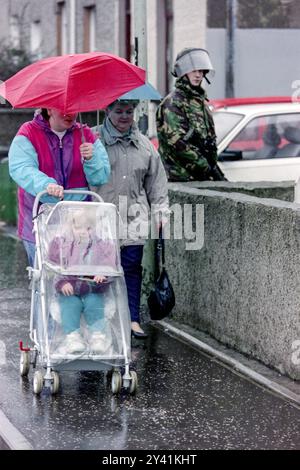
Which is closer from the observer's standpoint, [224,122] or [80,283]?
[80,283]

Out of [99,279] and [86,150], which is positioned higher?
[86,150]

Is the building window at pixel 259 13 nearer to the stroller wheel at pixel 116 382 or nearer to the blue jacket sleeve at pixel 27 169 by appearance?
the blue jacket sleeve at pixel 27 169

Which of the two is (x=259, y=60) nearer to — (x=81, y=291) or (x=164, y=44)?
(x=164, y=44)

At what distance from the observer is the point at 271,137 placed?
541 inches

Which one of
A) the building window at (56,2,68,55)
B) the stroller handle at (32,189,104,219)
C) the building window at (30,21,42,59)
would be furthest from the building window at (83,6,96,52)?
the stroller handle at (32,189,104,219)

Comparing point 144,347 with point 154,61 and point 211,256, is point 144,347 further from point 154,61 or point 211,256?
point 154,61

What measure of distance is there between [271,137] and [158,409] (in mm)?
7067

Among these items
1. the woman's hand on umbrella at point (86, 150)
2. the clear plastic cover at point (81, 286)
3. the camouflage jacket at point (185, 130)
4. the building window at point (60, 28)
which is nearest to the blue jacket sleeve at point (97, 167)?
the woman's hand on umbrella at point (86, 150)

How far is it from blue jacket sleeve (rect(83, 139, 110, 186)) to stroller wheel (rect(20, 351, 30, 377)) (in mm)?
1171

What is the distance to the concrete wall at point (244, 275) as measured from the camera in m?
7.71

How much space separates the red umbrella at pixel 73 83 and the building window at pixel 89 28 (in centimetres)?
1955

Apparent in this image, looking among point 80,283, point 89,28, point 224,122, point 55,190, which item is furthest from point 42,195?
point 89,28

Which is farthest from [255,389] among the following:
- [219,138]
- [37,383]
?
[219,138]
